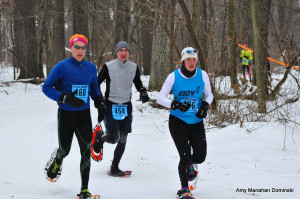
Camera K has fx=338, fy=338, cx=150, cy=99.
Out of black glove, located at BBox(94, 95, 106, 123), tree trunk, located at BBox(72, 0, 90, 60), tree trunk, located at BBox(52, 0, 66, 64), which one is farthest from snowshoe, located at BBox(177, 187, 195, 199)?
tree trunk, located at BBox(52, 0, 66, 64)

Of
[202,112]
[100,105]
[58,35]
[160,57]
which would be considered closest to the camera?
[202,112]

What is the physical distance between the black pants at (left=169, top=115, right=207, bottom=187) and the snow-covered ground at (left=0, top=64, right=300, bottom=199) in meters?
0.40

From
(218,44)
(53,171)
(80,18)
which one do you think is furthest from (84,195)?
(80,18)

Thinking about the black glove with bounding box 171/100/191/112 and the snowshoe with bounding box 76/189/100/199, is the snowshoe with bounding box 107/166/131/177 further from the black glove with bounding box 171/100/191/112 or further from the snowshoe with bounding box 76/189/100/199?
the black glove with bounding box 171/100/191/112

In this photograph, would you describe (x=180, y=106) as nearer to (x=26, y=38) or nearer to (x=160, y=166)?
(x=160, y=166)

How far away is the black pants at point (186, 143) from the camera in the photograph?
3973mm

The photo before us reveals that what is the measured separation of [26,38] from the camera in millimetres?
15961

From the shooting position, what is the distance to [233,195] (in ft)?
13.2

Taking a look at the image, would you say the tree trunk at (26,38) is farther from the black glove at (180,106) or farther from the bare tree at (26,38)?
the black glove at (180,106)

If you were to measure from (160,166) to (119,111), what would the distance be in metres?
1.25

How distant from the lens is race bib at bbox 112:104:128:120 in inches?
192

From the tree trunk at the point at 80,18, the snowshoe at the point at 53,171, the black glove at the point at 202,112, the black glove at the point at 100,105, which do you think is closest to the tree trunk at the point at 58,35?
the tree trunk at the point at 80,18

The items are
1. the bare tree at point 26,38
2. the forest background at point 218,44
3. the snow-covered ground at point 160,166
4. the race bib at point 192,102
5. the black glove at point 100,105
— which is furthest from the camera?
the bare tree at point 26,38

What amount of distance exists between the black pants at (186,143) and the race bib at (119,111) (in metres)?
0.99
